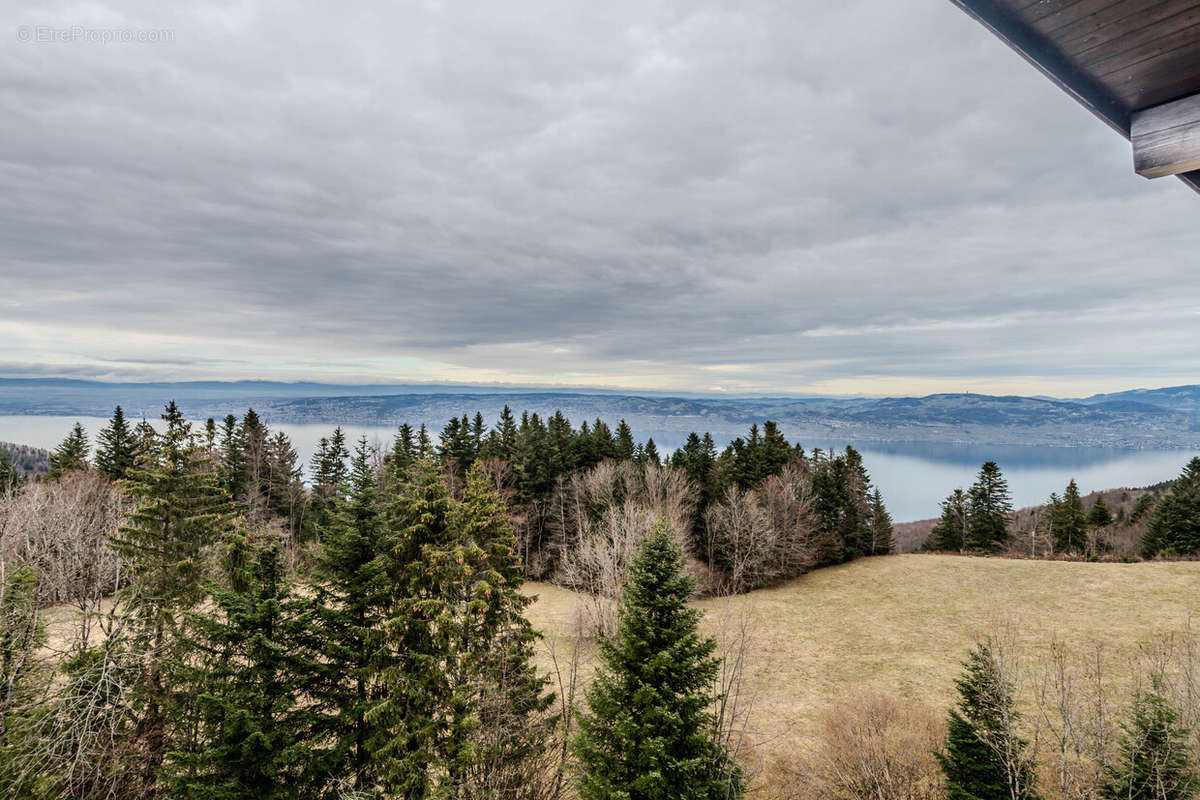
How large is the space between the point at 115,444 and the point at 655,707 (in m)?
45.9

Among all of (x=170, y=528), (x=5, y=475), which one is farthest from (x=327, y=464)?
(x=170, y=528)

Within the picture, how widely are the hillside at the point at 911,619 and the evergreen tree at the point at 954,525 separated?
1396 centimetres

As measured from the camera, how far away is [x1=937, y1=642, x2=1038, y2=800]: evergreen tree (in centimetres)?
1076

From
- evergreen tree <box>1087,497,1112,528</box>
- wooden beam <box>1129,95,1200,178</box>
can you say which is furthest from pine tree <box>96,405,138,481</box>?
evergreen tree <box>1087,497,1112,528</box>

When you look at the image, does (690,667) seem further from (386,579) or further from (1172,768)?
(1172,768)

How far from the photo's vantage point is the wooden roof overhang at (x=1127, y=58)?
5.45 ft

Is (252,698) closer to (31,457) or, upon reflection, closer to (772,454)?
(772,454)

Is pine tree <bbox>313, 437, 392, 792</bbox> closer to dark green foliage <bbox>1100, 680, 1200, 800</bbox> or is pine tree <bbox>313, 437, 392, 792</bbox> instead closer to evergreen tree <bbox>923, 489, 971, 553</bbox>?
dark green foliage <bbox>1100, 680, 1200, 800</bbox>

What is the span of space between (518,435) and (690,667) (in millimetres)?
34735

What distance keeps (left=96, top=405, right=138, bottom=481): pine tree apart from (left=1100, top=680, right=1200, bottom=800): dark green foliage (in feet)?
165

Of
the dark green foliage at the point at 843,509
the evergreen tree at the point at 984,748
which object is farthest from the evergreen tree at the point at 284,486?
the evergreen tree at the point at 984,748

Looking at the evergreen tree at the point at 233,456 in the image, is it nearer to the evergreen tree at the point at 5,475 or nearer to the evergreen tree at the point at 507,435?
the evergreen tree at the point at 5,475

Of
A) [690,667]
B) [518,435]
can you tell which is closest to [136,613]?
[690,667]

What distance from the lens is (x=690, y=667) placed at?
10.8m
